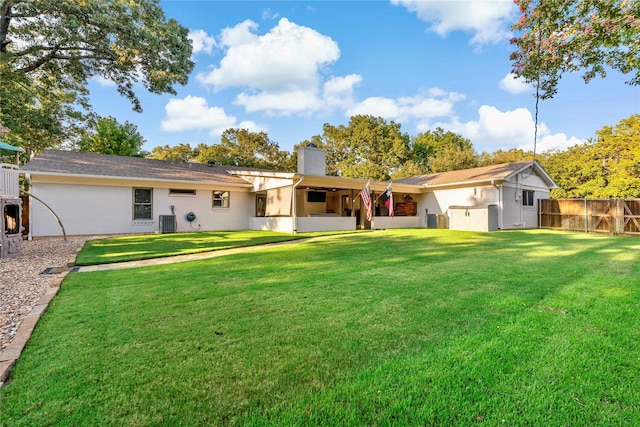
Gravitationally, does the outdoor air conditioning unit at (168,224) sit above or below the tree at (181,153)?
below

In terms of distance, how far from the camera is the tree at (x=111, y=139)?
24.3m

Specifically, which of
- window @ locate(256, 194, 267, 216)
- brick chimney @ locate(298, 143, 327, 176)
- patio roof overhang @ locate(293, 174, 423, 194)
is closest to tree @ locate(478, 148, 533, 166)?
patio roof overhang @ locate(293, 174, 423, 194)

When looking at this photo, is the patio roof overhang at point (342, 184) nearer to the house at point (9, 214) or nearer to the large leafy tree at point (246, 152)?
the house at point (9, 214)

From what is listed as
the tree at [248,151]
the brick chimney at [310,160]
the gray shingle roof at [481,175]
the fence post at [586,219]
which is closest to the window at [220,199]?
the brick chimney at [310,160]

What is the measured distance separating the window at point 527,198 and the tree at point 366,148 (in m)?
18.1

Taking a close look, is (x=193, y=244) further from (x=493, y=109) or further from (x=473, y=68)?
(x=493, y=109)

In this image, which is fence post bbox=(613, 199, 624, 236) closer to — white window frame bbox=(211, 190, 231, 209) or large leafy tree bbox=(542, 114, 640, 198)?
large leafy tree bbox=(542, 114, 640, 198)

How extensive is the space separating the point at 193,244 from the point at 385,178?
28568 mm

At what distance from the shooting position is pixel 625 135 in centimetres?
2053

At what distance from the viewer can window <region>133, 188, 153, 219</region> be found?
13.2m

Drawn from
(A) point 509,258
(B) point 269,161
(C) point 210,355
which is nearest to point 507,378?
(C) point 210,355

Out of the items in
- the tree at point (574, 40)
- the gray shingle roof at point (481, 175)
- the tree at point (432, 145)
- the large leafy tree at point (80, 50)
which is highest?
the tree at point (432, 145)

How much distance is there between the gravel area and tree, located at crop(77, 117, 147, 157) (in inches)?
741

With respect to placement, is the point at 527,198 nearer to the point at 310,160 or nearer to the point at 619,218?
the point at 619,218
